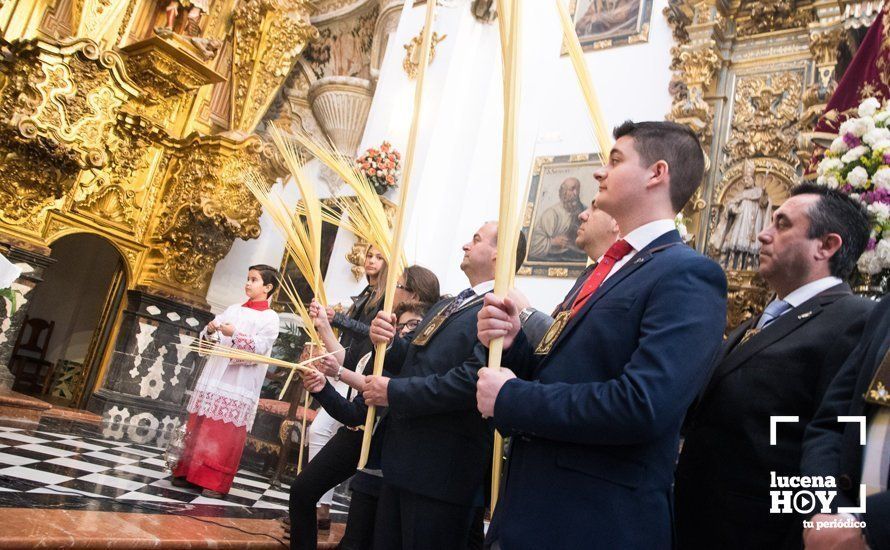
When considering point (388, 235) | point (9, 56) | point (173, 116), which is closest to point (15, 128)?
point (9, 56)

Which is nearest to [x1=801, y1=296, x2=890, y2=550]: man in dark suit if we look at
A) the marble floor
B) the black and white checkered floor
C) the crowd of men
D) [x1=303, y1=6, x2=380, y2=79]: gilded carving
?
the crowd of men

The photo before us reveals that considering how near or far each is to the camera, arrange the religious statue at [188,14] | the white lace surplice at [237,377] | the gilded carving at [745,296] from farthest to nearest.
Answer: the religious statue at [188,14], the gilded carving at [745,296], the white lace surplice at [237,377]

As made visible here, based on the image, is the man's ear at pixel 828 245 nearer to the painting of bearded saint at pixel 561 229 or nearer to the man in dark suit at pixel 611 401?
the man in dark suit at pixel 611 401

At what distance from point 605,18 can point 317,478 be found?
7.05 m

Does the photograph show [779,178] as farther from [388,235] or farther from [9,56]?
[9,56]

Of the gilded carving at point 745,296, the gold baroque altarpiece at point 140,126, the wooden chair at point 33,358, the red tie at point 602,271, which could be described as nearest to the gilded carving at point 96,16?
the gold baroque altarpiece at point 140,126

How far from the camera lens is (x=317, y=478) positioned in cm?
297

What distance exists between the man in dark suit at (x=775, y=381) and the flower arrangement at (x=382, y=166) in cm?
632

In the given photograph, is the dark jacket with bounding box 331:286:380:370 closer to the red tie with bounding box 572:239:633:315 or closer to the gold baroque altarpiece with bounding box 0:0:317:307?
the red tie with bounding box 572:239:633:315

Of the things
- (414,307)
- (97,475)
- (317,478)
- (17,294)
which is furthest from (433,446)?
(17,294)

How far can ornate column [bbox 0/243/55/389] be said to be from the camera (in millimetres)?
6938

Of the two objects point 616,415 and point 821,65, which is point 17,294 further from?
point 821,65

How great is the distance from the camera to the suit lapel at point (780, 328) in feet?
6.09

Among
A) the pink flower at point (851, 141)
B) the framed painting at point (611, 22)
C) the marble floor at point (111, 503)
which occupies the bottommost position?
the marble floor at point (111, 503)
